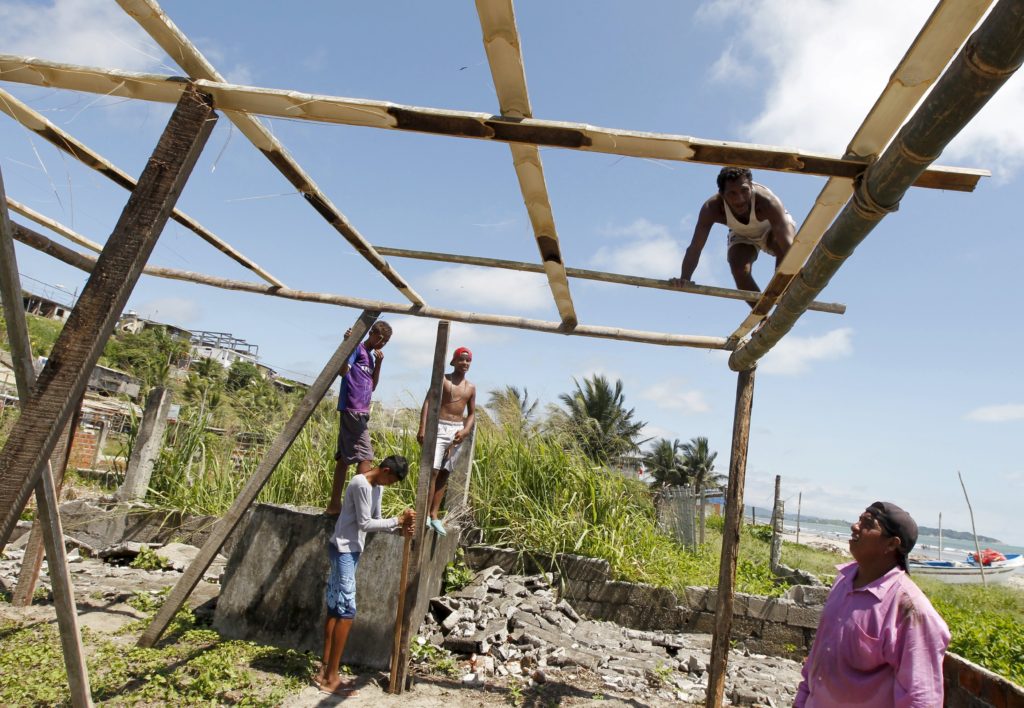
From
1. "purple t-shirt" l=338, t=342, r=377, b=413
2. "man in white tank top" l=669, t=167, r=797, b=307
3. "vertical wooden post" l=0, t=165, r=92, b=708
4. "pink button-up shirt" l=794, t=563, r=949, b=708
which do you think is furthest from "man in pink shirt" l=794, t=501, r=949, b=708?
"purple t-shirt" l=338, t=342, r=377, b=413

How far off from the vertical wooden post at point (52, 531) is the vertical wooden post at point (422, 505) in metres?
1.99

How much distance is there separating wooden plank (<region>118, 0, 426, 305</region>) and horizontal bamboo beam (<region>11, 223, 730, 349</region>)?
→ 0.39 metres

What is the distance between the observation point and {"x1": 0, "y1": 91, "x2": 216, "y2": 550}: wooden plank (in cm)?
205

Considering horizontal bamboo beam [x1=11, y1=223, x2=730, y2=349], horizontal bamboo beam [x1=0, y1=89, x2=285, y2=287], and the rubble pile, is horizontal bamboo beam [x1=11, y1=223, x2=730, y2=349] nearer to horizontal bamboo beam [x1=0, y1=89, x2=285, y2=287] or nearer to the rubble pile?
horizontal bamboo beam [x1=0, y1=89, x2=285, y2=287]

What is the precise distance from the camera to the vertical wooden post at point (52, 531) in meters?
2.74

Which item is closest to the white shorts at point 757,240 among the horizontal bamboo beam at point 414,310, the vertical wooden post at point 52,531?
the horizontal bamboo beam at point 414,310

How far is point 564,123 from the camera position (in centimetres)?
217

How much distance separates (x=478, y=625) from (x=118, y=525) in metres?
4.58

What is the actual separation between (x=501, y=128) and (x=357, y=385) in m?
3.32

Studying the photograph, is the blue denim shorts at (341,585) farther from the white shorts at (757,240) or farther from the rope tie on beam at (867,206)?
the rope tie on beam at (867,206)

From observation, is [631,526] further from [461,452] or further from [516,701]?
[516,701]

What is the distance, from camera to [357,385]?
512 cm

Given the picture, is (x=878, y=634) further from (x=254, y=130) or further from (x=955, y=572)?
(x=955, y=572)

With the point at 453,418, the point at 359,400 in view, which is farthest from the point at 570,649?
the point at 359,400
